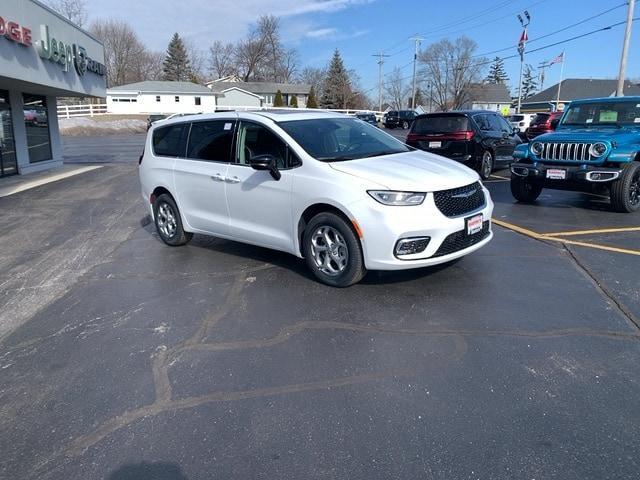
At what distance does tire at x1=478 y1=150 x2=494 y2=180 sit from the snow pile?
3854 cm

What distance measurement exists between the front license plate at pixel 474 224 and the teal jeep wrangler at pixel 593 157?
13.7ft

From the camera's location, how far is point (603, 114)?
31.4 feet

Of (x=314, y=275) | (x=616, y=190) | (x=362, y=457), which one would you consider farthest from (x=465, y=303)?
(x=616, y=190)

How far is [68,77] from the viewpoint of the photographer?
48.3 feet

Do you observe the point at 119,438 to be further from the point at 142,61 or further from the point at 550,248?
the point at 142,61

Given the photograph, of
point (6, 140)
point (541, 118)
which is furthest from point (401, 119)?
point (6, 140)

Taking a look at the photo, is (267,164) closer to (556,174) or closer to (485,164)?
(556,174)

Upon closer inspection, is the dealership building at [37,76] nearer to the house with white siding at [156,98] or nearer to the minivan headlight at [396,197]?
the minivan headlight at [396,197]

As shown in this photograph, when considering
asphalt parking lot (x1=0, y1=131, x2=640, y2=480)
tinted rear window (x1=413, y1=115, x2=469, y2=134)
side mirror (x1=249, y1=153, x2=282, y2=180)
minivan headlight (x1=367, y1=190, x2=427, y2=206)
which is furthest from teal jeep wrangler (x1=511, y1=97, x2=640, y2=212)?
side mirror (x1=249, y1=153, x2=282, y2=180)

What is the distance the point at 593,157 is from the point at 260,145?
5830 mm

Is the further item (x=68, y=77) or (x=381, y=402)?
(x=68, y=77)

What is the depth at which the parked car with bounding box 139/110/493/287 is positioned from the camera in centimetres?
473

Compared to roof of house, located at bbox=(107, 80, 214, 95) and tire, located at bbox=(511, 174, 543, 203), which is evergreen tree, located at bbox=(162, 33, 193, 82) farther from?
tire, located at bbox=(511, 174, 543, 203)

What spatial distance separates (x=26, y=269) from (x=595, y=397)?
6341 millimetres
